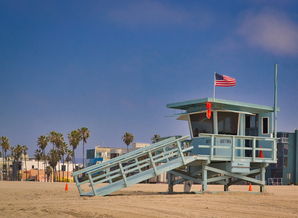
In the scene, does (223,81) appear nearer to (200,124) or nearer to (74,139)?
(200,124)

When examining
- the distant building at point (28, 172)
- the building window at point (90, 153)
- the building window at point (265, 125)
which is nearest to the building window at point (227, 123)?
the building window at point (265, 125)

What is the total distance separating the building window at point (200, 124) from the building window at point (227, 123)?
16.0 inches

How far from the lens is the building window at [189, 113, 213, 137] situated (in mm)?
21562

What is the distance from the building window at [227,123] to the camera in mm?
21359

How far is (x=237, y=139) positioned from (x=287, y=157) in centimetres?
4294

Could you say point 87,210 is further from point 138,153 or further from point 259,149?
point 259,149

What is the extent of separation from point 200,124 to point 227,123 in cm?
125

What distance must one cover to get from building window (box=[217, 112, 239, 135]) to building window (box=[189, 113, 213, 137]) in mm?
406

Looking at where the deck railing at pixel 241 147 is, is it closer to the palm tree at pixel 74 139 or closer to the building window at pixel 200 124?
the building window at pixel 200 124

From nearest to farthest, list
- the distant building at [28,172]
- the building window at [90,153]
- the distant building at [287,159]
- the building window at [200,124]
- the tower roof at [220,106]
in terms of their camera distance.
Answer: the tower roof at [220,106]
the building window at [200,124]
the distant building at [287,159]
the building window at [90,153]
the distant building at [28,172]

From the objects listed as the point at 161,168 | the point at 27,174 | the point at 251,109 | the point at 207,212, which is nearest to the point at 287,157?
the point at 251,109

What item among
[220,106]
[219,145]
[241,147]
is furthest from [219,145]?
[220,106]

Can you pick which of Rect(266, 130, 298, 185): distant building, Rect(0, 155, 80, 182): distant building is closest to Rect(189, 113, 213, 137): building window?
Rect(266, 130, 298, 185): distant building

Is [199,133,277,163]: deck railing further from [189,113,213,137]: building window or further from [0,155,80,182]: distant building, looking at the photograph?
[0,155,80,182]: distant building
